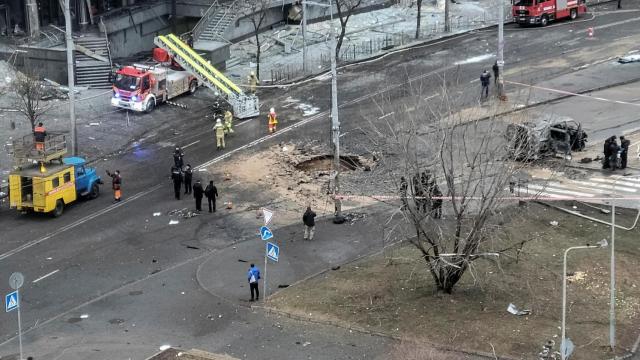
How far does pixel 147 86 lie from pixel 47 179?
43.4 feet

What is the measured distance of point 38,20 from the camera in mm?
55469

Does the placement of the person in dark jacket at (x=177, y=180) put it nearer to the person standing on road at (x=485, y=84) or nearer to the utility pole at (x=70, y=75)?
the utility pole at (x=70, y=75)

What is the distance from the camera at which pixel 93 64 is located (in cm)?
5259

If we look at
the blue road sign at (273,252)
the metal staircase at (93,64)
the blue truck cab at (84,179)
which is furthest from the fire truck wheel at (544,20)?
the blue road sign at (273,252)

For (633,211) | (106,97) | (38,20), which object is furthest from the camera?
(38,20)

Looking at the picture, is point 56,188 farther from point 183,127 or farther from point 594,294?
point 594,294

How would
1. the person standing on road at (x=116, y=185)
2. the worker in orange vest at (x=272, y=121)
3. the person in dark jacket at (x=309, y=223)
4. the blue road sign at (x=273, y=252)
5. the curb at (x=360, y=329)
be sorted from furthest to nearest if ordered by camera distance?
1. the worker in orange vest at (x=272, y=121)
2. the person standing on road at (x=116, y=185)
3. the person in dark jacket at (x=309, y=223)
4. the blue road sign at (x=273, y=252)
5. the curb at (x=360, y=329)

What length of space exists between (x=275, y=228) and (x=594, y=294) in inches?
454

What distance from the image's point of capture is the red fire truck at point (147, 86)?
46906mm

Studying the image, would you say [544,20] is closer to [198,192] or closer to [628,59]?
[628,59]

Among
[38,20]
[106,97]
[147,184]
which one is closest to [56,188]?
[147,184]

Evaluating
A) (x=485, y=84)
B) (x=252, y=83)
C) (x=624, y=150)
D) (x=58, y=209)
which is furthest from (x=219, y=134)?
(x=624, y=150)

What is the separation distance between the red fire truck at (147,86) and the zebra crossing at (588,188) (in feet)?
64.1

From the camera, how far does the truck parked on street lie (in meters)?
35.1
